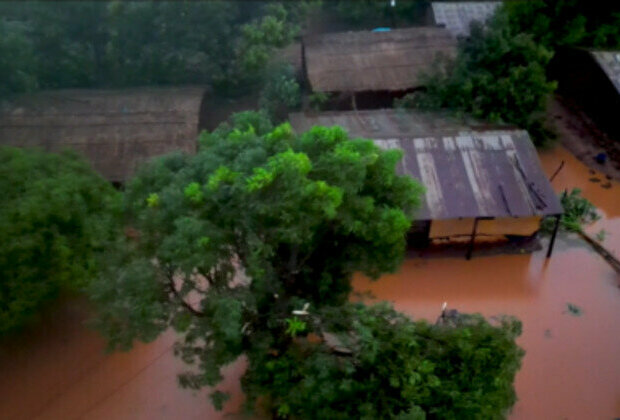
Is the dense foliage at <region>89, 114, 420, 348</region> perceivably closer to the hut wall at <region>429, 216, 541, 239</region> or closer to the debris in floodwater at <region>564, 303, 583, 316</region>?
the hut wall at <region>429, 216, 541, 239</region>

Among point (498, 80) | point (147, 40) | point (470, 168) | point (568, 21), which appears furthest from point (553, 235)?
point (147, 40)

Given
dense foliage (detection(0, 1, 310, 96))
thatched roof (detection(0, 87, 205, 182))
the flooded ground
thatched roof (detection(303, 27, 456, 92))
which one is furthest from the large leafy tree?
dense foliage (detection(0, 1, 310, 96))

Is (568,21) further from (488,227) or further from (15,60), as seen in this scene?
(15,60)

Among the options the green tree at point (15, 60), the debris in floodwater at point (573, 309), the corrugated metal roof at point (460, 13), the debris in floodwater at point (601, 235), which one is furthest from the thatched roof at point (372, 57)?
the green tree at point (15, 60)

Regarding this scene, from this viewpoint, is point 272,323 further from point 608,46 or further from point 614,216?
point 608,46

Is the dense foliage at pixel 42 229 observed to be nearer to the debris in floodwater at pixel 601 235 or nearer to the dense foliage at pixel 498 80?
the dense foliage at pixel 498 80

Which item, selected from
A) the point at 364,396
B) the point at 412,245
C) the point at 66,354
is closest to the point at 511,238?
the point at 412,245
